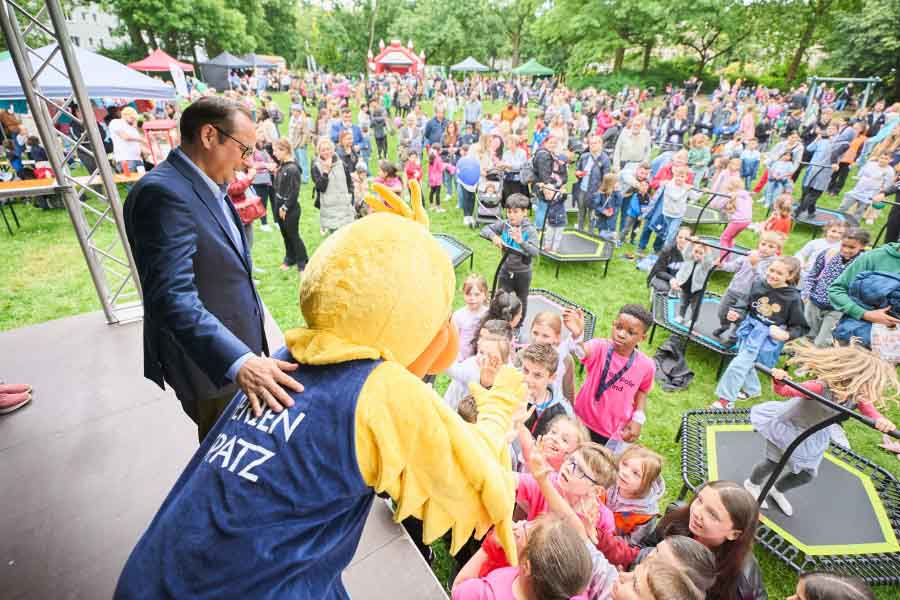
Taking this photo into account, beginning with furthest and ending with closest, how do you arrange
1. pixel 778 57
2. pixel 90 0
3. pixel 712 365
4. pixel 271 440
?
pixel 778 57 < pixel 90 0 < pixel 712 365 < pixel 271 440

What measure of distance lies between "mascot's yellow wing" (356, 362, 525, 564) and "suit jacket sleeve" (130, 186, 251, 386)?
2.81 ft

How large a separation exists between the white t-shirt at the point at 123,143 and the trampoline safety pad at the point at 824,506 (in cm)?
1198

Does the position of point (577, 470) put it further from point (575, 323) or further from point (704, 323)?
point (704, 323)

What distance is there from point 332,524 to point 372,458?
0.26 meters

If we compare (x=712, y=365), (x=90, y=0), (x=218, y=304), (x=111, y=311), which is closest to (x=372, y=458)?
(x=218, y=304)

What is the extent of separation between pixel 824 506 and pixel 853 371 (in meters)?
1.42

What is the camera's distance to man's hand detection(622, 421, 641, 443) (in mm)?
3365

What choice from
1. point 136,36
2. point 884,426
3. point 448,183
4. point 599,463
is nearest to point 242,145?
point 599,463

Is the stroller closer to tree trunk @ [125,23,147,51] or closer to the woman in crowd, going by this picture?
the woman in crowd

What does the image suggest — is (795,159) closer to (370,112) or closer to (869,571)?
(869,571)

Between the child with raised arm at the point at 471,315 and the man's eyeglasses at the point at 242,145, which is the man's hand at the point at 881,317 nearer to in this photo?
the child with raised arm at the point at 471,315

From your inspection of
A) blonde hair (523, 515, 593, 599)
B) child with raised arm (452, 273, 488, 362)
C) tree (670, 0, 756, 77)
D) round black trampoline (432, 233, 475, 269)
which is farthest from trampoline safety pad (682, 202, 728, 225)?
tree (670, 0, 756, 77)

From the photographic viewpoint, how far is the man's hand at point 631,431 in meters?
3.37

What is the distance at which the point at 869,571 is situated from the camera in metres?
3.01
